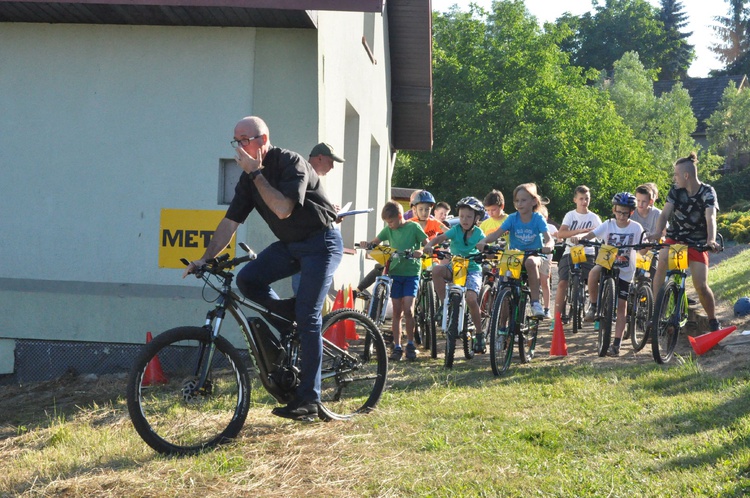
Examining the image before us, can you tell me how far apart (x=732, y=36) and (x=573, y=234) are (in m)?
82.3

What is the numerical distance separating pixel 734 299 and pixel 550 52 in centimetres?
3279

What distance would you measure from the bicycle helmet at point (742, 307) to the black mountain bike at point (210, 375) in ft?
23.2

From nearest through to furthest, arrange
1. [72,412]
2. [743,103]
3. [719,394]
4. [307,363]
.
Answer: [307,363]
[719,394]
[72,412]
[743,103]

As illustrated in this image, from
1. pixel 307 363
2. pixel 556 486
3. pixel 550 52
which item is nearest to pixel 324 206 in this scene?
pixel 307 363

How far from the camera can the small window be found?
10703 millimetres

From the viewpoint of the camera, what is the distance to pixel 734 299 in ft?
44.2

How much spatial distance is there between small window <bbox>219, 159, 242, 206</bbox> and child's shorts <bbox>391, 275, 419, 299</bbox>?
204 centimetres

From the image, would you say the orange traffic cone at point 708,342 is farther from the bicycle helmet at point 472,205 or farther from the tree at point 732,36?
the tree at point 732,36

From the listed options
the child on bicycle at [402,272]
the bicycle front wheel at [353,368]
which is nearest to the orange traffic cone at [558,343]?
the child on bicycle at [402,272]

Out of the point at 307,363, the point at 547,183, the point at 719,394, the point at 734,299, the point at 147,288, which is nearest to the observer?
the point at 307,363

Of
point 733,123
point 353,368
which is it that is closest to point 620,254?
point 353,368

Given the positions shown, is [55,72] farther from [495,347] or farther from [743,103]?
[743,103]

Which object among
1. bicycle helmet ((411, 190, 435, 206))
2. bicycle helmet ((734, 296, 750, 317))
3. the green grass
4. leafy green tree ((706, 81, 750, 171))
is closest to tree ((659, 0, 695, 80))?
leafy green tree ((706, 81, 750, 171))

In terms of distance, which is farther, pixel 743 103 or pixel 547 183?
pixel 743 103
